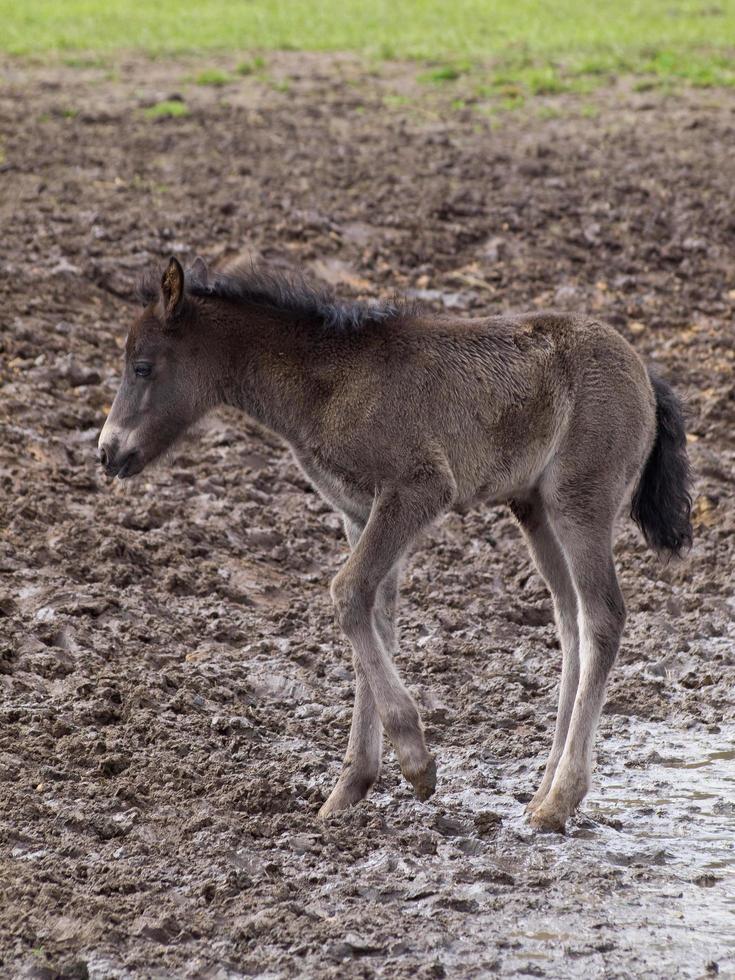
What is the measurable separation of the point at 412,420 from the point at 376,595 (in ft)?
2.31

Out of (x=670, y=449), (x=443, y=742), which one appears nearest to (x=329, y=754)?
(x=443, y=742)

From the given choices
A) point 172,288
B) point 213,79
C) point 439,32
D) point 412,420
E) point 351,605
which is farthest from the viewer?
point 439,32

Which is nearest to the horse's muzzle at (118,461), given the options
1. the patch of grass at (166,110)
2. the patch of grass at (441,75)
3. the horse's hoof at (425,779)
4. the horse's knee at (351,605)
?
the horse's knee at (351,605)

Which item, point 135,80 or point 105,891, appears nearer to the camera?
point 105,891

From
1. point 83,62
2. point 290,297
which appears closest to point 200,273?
point 290,297

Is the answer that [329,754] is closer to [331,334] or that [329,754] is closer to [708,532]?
[331,334]

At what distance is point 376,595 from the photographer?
550cm

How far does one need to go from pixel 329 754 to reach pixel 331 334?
5.89 ft

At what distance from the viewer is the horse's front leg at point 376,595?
17.0 ft

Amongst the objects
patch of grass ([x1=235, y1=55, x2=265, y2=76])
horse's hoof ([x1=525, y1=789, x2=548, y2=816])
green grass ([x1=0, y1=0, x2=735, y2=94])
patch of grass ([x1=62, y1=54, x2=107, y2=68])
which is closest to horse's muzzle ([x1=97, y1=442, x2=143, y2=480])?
horse's hoof ([x1=525, y1=789, x2=548, y2=816])

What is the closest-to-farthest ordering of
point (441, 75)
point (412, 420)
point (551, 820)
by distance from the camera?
point (551, 820) → point (412, 420) → point (441, 75)

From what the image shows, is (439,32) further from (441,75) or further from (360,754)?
(360,754)

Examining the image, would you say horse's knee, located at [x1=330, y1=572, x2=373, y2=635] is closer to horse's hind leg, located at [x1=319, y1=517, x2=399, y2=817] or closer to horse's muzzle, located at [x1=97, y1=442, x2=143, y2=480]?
horse's hind leg, located at [x1=319, y1=517, x2=399, y2=817]

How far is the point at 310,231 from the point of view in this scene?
11547 millimetres
